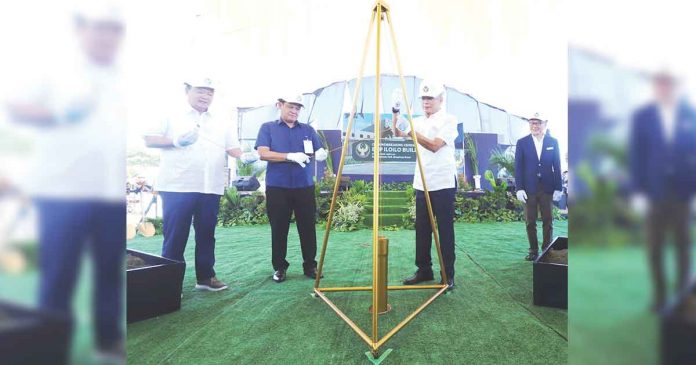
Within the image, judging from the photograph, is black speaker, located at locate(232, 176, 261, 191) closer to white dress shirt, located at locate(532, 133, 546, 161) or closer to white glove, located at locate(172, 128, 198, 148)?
white glove, located at locate(172, 128, 198, 148)

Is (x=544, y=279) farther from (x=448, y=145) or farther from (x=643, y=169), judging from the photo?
(x=643, y=169)

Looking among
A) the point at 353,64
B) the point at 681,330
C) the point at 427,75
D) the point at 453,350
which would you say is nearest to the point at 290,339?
the point at 453,350

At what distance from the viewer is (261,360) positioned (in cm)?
155

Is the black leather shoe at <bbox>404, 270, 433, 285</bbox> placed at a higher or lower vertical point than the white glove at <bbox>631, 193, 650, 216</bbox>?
lower

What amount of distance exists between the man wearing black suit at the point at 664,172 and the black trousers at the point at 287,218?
2559 millimetres

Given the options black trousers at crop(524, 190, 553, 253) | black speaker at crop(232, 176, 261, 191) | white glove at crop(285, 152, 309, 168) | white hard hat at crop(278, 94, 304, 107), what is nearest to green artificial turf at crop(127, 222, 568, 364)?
black trousers at crop(524, 190, 553, 253)

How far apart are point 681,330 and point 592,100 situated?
39 centimetres

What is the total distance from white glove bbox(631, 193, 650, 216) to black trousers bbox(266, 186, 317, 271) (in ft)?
8.35

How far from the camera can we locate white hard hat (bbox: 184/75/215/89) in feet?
7.75

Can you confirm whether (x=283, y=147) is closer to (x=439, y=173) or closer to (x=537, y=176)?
(x=439, y=173)

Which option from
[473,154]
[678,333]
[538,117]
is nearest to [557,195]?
[538,117]

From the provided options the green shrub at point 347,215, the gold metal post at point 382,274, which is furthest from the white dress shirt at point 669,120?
the green shrub at point 347,215

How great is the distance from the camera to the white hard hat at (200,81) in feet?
7.75

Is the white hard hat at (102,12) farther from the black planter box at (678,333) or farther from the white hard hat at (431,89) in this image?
the white hard hat at (431,89)
